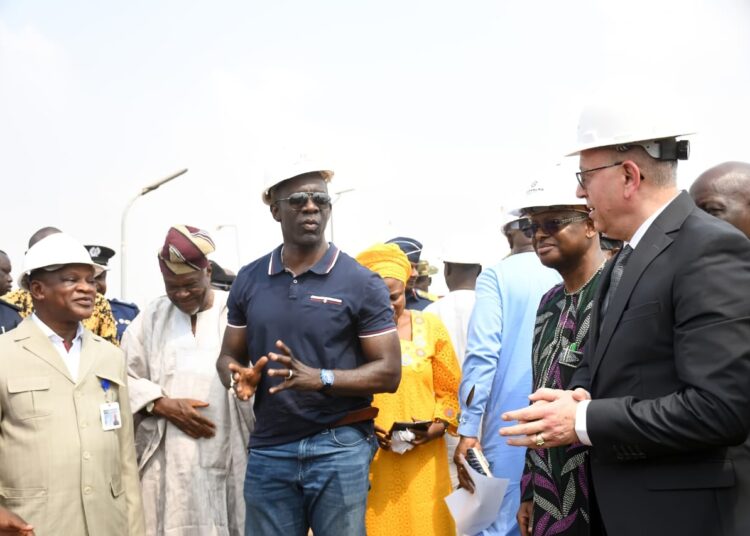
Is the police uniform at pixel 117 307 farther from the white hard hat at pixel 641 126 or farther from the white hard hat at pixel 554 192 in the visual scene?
the white hard hat at pixel 641 126

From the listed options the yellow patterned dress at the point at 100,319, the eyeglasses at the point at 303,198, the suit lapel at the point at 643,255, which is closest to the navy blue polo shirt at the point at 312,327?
the eyeglasses at the point at 303,198

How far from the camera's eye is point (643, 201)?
267 cm

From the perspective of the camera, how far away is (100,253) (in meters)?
7.98

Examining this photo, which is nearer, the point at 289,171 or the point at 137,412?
the point at 289,171

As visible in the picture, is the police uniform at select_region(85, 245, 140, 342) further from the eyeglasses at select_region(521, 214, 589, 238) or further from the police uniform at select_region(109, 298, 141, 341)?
the eyeglasses at select_region(521, 214, 589, 238)

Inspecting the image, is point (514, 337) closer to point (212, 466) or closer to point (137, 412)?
point (212, 466)

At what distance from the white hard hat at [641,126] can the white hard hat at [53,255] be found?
9.37 feet

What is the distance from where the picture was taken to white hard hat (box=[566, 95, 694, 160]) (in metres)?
2.64

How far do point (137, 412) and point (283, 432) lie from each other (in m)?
1.32

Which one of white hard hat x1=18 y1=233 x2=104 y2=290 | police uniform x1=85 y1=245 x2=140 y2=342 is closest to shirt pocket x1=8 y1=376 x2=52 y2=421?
white hard hat x1=18 y1=233 x2=104 y2=290

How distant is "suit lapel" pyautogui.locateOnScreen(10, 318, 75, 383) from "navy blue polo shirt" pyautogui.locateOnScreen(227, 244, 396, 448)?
960 mm

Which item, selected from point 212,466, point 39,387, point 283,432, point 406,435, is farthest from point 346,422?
point 39,387

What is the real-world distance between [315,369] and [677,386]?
6.04 feet

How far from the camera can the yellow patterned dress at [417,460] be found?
16.1ft
